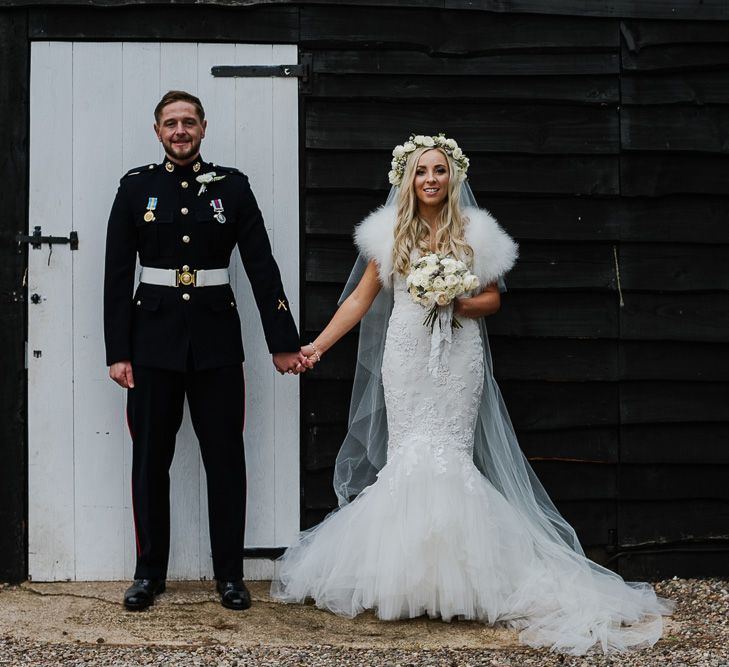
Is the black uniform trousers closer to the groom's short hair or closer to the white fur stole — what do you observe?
the white fur stole

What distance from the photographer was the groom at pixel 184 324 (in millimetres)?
3980

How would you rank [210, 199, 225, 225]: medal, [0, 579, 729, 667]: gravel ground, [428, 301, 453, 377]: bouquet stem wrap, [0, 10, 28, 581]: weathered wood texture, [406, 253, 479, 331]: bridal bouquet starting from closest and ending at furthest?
[0, 579, 729, 667]: gravel ground, [406, 253, 479, 331]: bridal bouquet, [428, 301, 453, 377]: bouquet stem wrap, [210, 199, 225, 225]: medal, [0, 10, 28, 581]: weathered wood texture

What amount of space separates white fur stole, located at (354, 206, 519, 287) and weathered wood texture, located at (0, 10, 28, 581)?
1.41m

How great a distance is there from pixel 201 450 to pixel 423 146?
4.74 ft

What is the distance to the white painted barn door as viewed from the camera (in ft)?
14.2


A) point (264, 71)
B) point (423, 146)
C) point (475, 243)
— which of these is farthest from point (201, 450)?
point (264, 71)

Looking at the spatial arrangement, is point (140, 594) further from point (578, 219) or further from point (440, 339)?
point (578, 219)

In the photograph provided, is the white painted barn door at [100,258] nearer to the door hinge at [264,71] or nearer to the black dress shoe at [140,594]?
the door hinge at [264,71]

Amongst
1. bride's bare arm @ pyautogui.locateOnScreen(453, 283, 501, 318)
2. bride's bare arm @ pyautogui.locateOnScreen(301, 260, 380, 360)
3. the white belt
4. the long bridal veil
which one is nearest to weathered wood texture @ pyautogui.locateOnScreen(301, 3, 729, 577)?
the long bridal veil

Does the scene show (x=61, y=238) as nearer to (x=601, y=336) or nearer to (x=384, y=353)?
(x=384, y=353)

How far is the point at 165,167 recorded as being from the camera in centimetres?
408

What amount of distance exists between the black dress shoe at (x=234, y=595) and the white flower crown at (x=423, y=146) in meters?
1.66

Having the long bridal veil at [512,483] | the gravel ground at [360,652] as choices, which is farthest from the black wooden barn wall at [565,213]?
the gravel ground at [360,652]

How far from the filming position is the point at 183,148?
13.1ft
